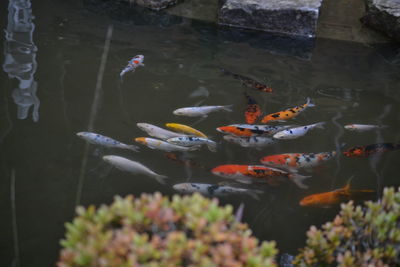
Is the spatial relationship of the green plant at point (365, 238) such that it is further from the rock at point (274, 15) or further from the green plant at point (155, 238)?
the rock at point (274, 15)

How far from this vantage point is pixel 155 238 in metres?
1.91

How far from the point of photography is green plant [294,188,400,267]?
2420 mm

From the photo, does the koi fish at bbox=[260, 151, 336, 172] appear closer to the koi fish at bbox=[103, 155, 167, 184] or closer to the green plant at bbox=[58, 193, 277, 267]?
the koi fish at bbox=[103, 155, 167, 184]

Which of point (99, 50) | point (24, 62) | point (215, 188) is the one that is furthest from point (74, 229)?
point (99, 50)

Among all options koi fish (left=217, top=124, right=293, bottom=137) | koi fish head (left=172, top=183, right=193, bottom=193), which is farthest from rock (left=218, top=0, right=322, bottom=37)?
koi fish head (left=172, top=183, right=193, bottom=193)

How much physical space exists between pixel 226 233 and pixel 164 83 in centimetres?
458

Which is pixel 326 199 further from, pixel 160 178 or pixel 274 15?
pixel 274 15

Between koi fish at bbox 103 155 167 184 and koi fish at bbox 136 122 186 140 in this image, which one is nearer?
koi fish at bbox 103 155 167 184

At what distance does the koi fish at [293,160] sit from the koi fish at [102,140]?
1.58 meters

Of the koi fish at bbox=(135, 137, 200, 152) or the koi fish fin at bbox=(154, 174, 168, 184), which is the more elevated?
the koi fish at bbox=(135, 137, 200, 152)

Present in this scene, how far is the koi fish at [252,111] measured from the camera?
5573 mm

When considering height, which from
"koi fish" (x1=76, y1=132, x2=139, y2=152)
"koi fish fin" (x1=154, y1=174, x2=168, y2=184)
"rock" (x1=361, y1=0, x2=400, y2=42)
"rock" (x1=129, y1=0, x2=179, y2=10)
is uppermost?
"rock" (x1=361, y1=0, x2=400, y2=42)

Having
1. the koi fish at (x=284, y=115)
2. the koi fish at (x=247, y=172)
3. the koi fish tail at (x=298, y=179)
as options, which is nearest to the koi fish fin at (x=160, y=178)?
the koi fish at (x=247, y=172)

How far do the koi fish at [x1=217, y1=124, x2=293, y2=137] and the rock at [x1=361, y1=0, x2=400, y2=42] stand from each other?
17.3 ft
